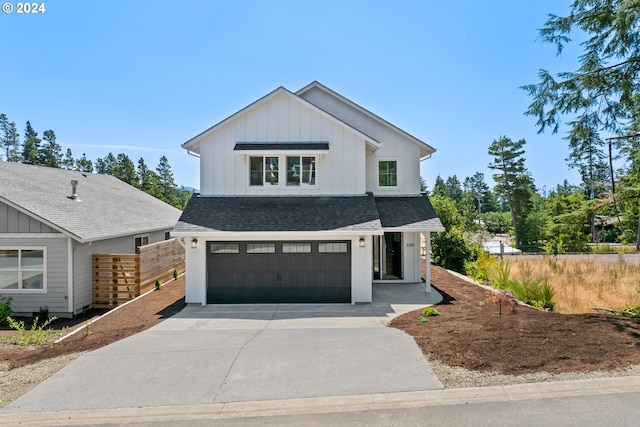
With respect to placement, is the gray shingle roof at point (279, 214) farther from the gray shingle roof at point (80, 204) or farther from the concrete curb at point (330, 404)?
the concrete curb at point (330, 404)

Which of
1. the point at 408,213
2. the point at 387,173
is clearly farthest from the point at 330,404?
the point at 387,173

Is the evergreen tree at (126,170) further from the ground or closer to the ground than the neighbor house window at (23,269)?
further from the ground

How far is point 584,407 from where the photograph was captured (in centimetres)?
495

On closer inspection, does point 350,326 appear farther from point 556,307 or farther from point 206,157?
point 206,157

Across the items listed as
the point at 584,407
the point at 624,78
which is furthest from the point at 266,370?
the point at 624,78

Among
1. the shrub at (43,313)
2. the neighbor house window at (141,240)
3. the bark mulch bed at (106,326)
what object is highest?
the neighbor house window at (141,240)

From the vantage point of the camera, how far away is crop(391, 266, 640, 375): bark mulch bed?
630cm

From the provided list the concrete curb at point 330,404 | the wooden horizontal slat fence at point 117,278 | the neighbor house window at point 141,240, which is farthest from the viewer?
the neighbor house window at point 141,240

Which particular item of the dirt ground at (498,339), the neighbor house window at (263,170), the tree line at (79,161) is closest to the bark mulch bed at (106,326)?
the dirt ground at (498,339)

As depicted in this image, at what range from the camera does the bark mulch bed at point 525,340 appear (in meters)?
6.30

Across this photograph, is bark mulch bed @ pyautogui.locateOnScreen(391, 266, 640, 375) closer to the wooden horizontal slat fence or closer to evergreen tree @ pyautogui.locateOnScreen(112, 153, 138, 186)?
the wooden horizontal slat fence

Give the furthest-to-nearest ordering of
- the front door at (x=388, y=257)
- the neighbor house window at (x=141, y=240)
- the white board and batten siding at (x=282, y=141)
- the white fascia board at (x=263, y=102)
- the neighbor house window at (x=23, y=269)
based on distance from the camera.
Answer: the neighbor house window at (x=141, y=240) → the front door at (x=388, y=257) → the white board and batten siding at (x=282, y=141) → the white fascia board at (x=263, y=102) → the neighbor house window at (x=23, y=269)

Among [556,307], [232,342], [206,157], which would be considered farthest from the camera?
[206,157]

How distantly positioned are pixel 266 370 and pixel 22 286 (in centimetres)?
1056
